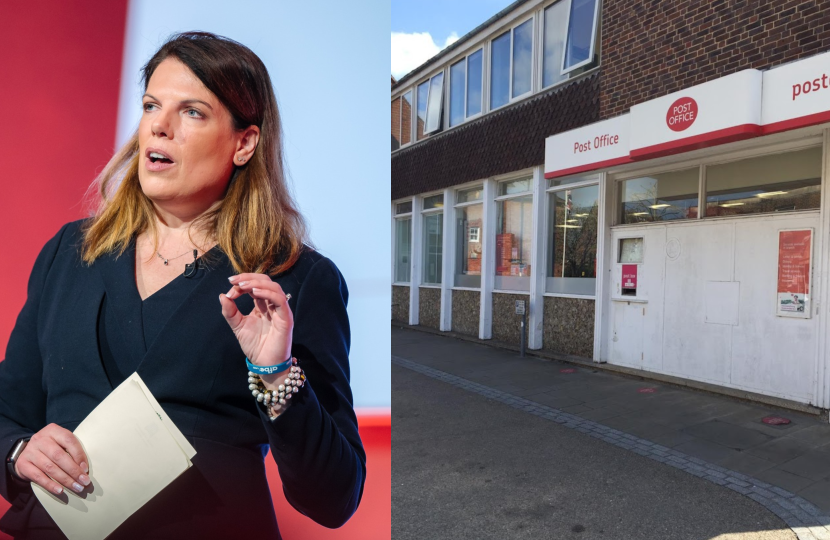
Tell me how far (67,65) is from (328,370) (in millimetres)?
1125

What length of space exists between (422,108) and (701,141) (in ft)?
28.6

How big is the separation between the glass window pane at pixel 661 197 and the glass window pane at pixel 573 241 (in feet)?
1.74

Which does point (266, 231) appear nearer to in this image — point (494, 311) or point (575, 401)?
point (575, 401)

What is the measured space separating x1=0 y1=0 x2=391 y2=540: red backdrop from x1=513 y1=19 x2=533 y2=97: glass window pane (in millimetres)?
9484

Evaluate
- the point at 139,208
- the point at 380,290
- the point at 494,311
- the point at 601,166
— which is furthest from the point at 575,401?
the point at 139,208

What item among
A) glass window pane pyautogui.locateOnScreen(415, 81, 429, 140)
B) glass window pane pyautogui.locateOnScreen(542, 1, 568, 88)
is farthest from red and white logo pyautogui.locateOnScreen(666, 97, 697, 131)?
glass window pane pyautogui.locateOnScreen(415, 81, 429, 140)

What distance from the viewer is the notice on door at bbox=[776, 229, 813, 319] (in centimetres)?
648

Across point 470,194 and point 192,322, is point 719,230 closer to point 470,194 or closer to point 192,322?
point 470,194

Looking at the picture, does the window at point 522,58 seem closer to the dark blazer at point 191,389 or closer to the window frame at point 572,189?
the window frame at point 572,189

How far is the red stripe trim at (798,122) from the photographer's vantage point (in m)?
5.31

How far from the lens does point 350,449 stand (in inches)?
71.4

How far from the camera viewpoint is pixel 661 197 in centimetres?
830

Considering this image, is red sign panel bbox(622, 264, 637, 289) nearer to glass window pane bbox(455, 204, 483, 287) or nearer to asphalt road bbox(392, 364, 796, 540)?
asphalt road bbox(392, 364, 796, 540)

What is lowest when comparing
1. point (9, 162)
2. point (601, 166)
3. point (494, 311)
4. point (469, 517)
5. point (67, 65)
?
point (469, 517)
